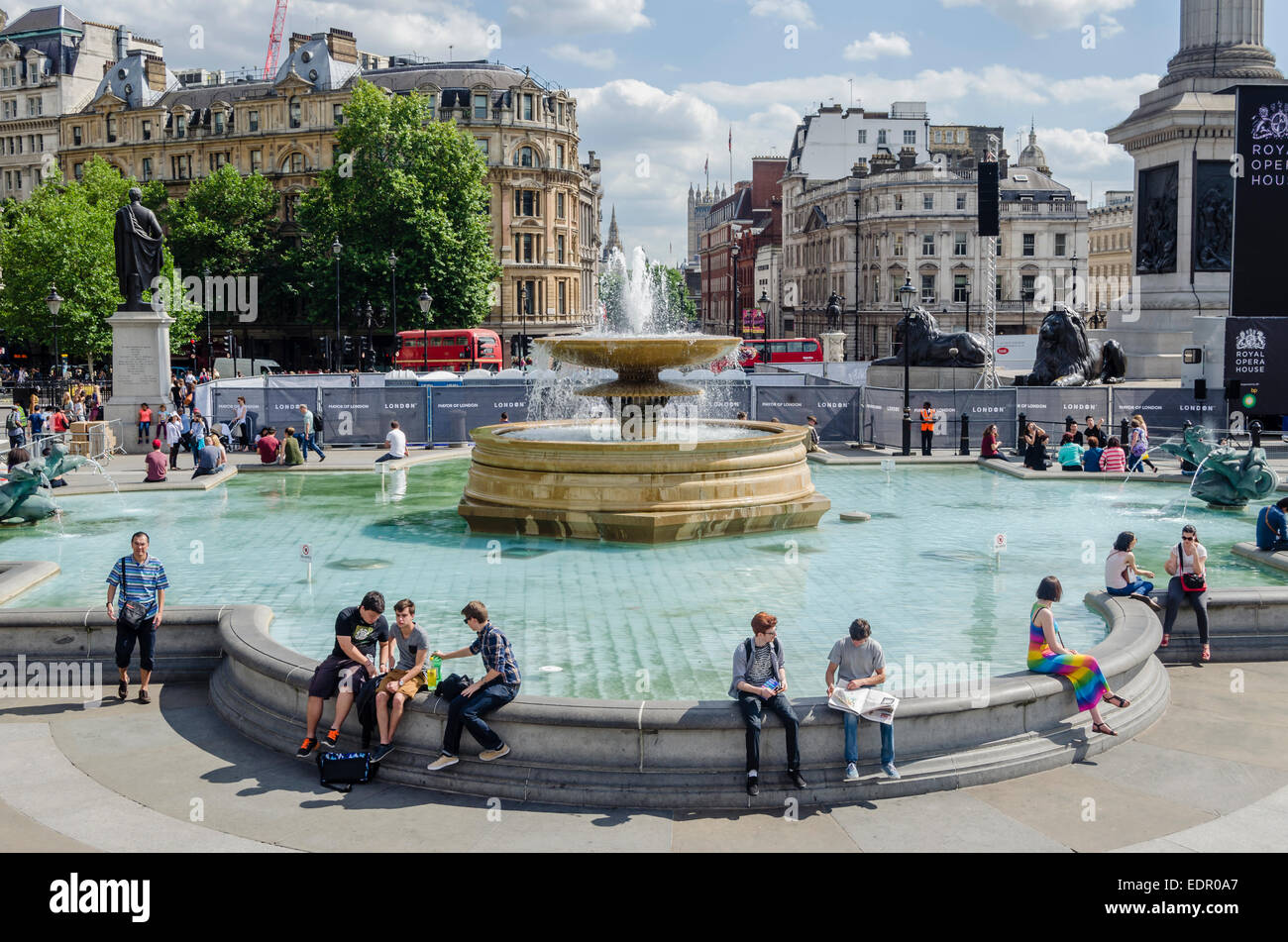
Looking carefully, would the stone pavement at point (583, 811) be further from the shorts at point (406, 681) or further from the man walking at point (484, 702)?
the shorts at point (406, 681)

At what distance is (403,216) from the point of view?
6256 centimetres

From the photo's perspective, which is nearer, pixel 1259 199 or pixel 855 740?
pixel 855 740

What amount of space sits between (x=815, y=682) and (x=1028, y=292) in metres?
83.8

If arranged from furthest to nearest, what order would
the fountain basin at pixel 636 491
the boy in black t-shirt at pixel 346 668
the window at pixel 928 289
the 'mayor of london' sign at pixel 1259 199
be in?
1. the window at pixel 928 289
2. the 'mayor of london' sign at pixel 1259 199
3. the fountain basin at pixel 636 491
4. the boy in black t-shirt at pixel 346 668

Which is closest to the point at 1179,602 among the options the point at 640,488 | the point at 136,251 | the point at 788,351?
the point at 640,488

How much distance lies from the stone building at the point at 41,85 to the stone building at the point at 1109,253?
77889mm

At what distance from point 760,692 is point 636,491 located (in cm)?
797

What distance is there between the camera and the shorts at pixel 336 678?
9211mm

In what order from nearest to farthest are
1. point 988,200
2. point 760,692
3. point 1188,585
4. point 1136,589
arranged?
point 760,692
point 1188,585
point 1136,589
point 988,200

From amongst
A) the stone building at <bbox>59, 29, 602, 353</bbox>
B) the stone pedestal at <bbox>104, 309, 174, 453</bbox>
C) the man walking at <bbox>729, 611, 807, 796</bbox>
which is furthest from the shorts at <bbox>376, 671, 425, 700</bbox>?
the stone building at <bbox>59, 29, 602, 353</bbox>

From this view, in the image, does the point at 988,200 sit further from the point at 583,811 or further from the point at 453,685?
the point at 583,811

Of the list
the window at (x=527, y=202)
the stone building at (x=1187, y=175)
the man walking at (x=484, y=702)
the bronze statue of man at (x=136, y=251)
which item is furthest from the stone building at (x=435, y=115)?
the man walking at (x=484, y=702)

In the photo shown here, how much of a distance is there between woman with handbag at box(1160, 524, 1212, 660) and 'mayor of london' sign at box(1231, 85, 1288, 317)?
20.6 meters

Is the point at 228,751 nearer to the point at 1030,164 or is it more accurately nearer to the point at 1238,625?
the point at 1238,625
